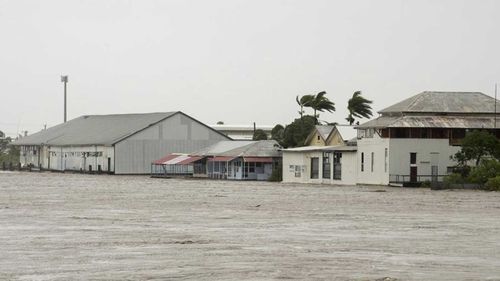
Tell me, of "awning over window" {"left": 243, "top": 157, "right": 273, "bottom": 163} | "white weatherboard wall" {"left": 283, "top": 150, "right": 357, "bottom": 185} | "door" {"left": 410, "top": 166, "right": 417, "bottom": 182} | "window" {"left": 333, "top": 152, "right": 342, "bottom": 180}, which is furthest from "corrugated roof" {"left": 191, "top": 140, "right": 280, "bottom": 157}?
"door" {"left": 410, "top": 166, "right": 417, "bottom": 182}

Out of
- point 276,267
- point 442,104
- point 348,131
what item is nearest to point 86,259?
point 276,267

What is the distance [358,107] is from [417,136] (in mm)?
33228

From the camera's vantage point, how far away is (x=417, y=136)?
6825cm

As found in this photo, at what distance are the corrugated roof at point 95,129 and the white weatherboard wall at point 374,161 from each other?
1456 inches

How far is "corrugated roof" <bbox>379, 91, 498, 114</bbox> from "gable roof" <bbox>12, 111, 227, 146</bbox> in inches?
1493

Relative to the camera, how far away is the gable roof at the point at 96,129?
108812 mm

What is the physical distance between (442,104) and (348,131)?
14.6 m

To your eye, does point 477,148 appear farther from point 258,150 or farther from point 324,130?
point 258,150

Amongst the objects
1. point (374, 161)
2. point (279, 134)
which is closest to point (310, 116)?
point (279, 134)

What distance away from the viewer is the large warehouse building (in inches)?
4146

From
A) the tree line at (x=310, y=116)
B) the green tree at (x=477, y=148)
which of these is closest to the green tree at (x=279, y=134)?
the tree line at (x=310, y=116)

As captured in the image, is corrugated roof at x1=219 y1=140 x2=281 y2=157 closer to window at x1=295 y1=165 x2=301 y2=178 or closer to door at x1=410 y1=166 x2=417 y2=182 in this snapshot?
window at x1=295 y1=165 x2=301 y2=178

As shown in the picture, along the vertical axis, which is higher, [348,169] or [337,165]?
[337,165]

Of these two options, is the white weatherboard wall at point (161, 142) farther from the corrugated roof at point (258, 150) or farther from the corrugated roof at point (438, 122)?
the corrugated roof at point (438, 122)
